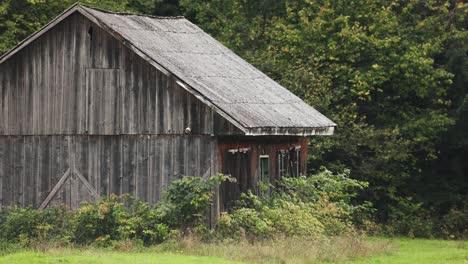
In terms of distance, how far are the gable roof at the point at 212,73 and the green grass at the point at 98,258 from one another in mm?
4500

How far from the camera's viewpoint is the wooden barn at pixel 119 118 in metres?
24.7

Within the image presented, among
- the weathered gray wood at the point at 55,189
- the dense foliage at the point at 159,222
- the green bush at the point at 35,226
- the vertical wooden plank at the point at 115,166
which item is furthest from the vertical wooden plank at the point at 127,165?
the green bush at the point at 35,226

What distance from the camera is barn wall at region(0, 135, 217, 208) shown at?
24922mm

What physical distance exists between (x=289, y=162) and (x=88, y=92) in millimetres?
6695

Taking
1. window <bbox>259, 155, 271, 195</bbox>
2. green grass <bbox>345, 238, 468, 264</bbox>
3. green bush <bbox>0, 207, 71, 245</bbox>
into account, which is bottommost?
green grass <bbox>345, 238, 468, 264</bbox>

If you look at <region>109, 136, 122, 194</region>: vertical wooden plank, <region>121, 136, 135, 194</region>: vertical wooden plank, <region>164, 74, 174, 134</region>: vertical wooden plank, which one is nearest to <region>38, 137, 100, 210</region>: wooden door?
<region>109, 136, 122, 194</region>: vertical wooden plank

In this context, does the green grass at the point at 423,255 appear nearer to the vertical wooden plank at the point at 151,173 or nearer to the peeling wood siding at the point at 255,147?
the peeling wood siding at the point at 255,147

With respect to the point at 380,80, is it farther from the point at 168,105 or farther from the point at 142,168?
the point at 142,168

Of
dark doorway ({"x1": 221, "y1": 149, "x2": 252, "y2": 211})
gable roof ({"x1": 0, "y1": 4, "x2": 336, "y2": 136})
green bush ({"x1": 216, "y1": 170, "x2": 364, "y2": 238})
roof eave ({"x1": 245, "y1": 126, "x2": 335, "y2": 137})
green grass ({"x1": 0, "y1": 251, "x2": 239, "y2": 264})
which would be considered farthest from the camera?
dark doorway ({"x1": 221, "y1": 149, "x2": 252, "y2": 211})

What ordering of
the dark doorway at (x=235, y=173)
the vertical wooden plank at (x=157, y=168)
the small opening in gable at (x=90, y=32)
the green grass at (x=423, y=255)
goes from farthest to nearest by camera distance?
the small opening in gable at (x=90, y=32) < the vertical wooden plank at (x=157, y=168) < the dark doorway at (x=235, y=173) < the green grass at (x=423, y=255)

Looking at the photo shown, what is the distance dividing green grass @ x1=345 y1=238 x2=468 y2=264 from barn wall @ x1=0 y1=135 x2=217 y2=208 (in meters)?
4.69

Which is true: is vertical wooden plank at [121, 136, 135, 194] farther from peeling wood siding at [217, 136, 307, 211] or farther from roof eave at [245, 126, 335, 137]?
roof eave at [245, 126, 335, 137]

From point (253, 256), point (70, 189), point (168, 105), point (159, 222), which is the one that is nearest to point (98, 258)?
point (253, 256)

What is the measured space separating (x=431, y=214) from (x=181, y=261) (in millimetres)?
21062
